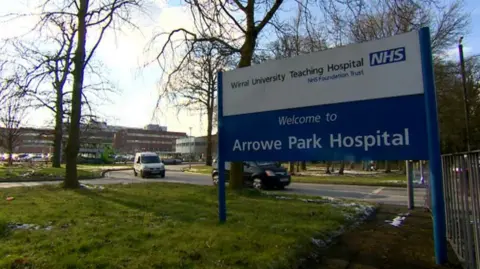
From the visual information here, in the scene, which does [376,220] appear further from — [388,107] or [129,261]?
[129,261]

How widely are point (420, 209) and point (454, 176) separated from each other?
5.77m

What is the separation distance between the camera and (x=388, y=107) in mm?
4840

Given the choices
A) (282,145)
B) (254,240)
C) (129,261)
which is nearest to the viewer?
(129,261)

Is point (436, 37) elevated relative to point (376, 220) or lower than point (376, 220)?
elevated

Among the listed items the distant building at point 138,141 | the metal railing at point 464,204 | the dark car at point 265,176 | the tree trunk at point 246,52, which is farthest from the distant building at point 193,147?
the metal railing at point 464,204

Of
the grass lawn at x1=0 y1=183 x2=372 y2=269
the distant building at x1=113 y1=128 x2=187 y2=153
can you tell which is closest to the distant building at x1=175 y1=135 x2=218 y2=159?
the distant building at x1=113 y1=128 x2=187 y2=153

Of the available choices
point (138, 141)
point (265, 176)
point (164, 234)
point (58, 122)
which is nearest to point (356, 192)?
point (265, 176)

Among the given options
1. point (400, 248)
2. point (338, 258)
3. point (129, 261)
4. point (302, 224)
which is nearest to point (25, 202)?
point (129, 261)

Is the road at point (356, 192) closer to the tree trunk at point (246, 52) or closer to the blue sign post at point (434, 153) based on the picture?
the tree trunk at point (246, 52)

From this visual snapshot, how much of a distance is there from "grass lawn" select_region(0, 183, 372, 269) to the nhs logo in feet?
9.28

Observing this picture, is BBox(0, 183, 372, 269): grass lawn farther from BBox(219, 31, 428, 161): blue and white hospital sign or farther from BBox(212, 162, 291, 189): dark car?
BBox(212, 162, 291, 189): dark car

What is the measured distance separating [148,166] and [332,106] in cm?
2468

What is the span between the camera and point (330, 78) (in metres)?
5.41

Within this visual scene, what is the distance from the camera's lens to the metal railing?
367 cm
